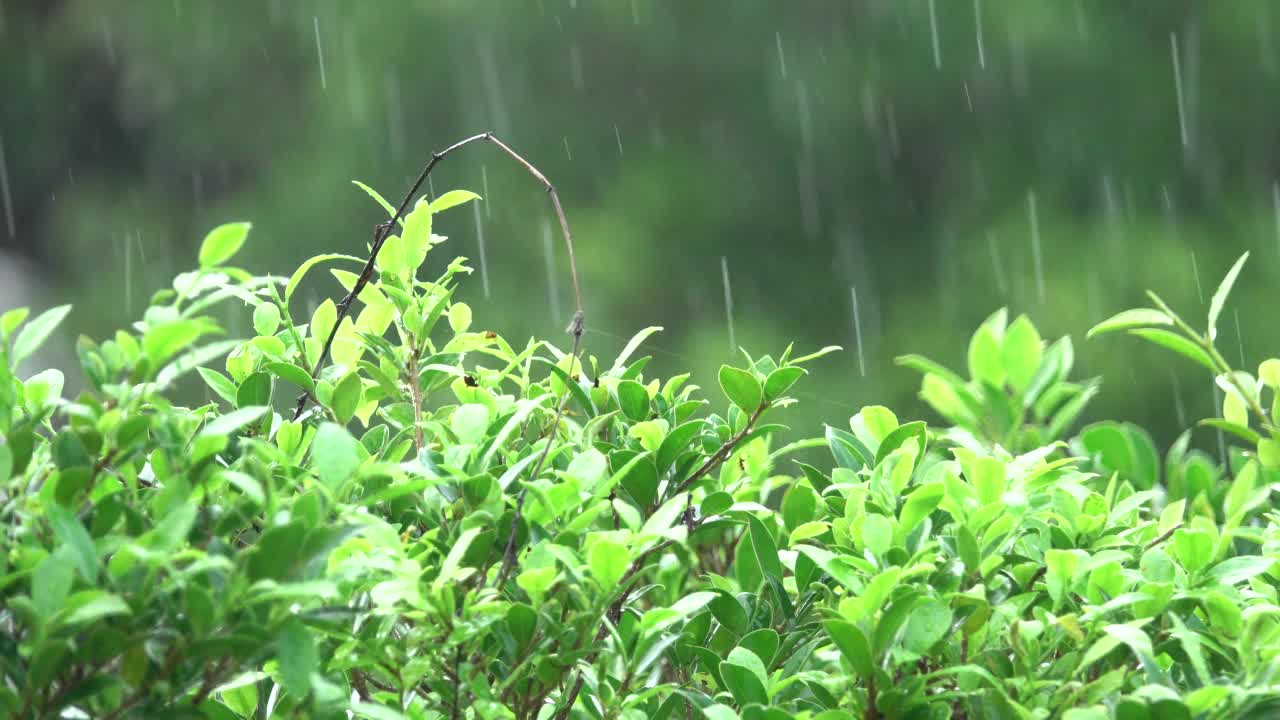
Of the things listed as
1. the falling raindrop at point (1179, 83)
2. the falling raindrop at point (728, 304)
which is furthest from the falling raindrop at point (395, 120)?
the falling raindrop at point (1179, 83)

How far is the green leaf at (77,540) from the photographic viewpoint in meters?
0.87

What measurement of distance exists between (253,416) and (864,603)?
0.49m

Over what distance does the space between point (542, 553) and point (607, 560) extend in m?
0.06

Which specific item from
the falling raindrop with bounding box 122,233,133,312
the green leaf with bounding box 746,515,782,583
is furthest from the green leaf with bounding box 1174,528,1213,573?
the falling raindrop with bounding box 122,233,133,312

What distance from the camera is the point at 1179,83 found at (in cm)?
803

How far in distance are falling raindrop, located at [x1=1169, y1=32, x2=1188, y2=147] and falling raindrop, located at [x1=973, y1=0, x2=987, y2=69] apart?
3.68ft

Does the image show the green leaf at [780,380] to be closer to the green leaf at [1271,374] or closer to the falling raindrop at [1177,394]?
the green leaf at [1271,374]

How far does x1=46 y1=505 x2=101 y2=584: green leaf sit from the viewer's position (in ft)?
2.87

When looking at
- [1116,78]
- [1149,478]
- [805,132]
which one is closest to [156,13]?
[805,132]

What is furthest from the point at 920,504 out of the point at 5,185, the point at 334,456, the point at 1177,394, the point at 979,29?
the point at 5,185

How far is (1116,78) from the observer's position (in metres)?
7.98

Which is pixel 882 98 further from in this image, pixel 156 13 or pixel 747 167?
pixel 156 13

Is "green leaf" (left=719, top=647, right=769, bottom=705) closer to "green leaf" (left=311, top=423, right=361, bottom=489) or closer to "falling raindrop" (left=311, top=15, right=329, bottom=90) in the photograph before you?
"green leaf" (left=311, top=423, right=361, bottom=489)

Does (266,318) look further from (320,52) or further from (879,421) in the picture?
(320,52)
